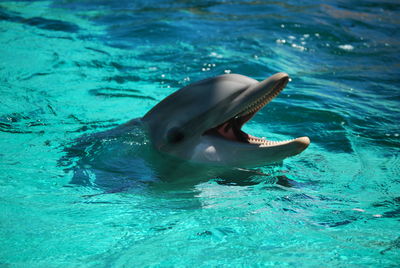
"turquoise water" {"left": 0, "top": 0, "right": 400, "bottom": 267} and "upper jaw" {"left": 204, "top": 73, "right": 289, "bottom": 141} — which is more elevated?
"upper jaw" {"left": 204, "top": 73, "right": 289, "bottom": 141}

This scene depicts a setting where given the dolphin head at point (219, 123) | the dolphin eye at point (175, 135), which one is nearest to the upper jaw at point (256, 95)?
the dolphin head at point (219, 123)

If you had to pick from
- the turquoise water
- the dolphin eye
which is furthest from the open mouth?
the turquoise water

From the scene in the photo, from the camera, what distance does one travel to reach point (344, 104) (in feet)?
25.8

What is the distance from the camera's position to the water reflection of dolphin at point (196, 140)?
433 cm

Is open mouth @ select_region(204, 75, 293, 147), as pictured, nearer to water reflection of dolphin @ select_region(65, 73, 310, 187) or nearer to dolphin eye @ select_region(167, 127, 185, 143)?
water reflection of dolphin @ select_region(65, 73, 310, 187)

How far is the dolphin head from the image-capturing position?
4.27 meters

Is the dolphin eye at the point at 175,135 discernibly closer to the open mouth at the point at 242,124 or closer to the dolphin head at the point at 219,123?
the dolphin head at the point at 219,123

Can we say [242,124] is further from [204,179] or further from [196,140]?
[204,179]

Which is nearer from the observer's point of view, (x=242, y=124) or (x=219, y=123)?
(x=219, y=123)

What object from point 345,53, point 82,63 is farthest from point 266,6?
point 82,63

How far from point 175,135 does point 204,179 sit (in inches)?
19.7

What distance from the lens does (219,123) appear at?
14.7 ft

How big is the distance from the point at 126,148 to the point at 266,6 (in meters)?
10.3

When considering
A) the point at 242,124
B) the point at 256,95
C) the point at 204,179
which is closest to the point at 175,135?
the point at 204,179
